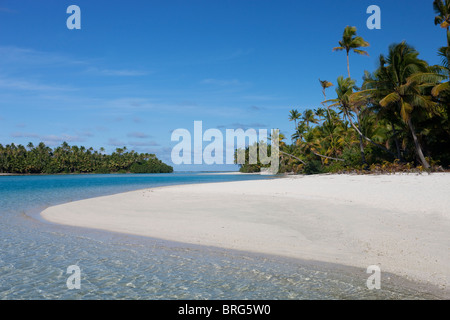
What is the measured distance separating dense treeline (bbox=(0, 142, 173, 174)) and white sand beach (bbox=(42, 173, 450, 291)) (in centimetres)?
12136

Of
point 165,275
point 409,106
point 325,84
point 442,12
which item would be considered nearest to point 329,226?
point 165,275

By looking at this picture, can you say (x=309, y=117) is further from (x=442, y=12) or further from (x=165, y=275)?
(x=165, y=275)

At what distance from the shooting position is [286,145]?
234ft

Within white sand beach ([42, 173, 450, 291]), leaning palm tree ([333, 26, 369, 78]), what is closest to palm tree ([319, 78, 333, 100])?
leaning palm tree ([333, 26, 369, 78])

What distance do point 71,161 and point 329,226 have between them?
443ft

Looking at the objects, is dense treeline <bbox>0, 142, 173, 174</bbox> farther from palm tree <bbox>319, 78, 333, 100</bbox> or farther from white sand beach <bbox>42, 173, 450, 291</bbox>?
white sand beach <bbox>42, 173, 450, 291</bbox>

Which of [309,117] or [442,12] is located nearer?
[442,12]

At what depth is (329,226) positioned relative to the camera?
28.5 ft

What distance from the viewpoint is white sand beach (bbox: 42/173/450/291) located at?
19.6ft

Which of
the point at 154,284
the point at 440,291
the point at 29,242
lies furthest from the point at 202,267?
the point at 29,242

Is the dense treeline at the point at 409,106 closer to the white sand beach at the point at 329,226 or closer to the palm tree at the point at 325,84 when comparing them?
the white sand beach at the point at 329,226

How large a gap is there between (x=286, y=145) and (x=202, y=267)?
6730cm
